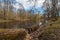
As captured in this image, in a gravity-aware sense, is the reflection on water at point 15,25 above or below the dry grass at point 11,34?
above

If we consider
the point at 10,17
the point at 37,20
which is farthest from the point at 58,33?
the point at 10,17

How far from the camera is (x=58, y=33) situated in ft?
10.0

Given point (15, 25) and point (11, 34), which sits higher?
point (15, 25)

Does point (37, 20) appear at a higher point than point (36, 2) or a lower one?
lower

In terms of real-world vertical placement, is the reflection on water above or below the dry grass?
above

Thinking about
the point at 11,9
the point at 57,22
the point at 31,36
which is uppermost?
the point at 11,9

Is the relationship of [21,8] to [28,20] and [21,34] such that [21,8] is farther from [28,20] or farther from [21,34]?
[21,34]

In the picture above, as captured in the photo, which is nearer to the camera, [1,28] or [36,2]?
[1,28]

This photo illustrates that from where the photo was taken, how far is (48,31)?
307 centimetres

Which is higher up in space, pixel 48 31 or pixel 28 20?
pixel 28 20

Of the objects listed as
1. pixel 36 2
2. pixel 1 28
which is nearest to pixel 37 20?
pixel 36 2

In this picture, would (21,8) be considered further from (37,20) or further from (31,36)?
(31,36)

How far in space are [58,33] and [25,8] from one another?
2.67 feet

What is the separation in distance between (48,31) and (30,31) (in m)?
0.35
